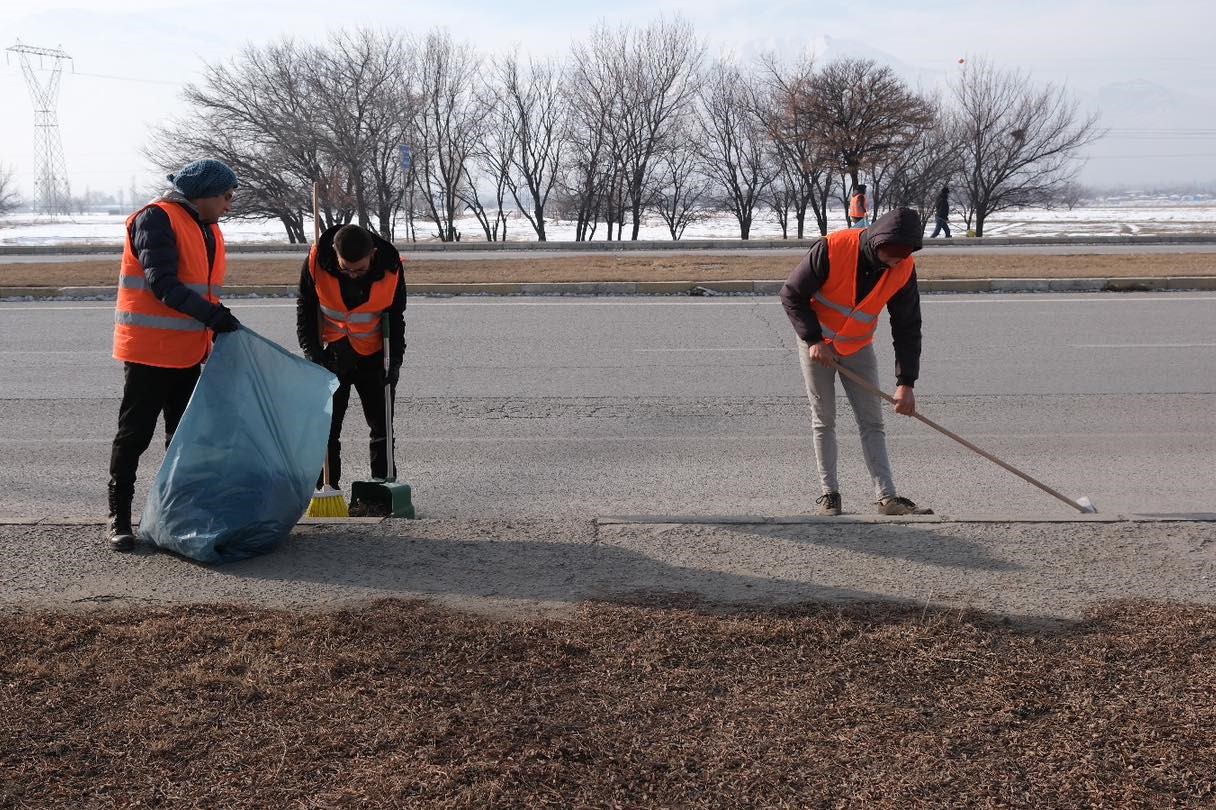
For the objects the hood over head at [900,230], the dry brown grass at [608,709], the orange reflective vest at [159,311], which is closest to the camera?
the dry brown grass at [608,709]

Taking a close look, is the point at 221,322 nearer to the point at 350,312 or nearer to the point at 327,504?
the point at 350,312

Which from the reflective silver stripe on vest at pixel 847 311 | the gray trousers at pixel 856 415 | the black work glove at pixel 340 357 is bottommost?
the gray trousers at pixel 856 415

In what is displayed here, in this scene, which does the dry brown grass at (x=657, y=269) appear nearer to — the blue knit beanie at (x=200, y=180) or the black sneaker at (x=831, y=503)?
the black sneaker at (x=831, y=503)

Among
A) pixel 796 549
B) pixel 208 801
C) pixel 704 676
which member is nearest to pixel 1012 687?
pixel 704 676

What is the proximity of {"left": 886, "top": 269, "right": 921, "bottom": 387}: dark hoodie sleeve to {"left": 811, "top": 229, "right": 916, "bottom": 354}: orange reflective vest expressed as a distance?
0.06 metres

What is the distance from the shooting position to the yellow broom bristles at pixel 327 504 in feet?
18.3

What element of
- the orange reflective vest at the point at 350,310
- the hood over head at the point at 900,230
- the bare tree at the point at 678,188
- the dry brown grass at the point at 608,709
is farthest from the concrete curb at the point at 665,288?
the bare tree at the point at 678,188

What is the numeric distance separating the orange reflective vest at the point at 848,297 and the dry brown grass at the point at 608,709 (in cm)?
174

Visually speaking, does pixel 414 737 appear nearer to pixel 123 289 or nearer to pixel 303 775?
pixel 303 775

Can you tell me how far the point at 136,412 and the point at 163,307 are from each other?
462 millimetres

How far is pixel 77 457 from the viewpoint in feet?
23.7

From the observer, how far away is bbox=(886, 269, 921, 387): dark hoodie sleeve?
18.0ft

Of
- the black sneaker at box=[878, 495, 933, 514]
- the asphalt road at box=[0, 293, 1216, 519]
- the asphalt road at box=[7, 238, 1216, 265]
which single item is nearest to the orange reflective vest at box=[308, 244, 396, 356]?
the asphalt road at box=[0, 293, 1216, 519]

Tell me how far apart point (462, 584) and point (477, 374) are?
565 centimetres
